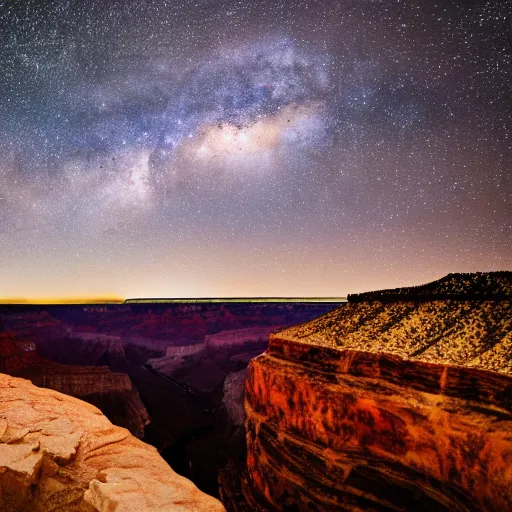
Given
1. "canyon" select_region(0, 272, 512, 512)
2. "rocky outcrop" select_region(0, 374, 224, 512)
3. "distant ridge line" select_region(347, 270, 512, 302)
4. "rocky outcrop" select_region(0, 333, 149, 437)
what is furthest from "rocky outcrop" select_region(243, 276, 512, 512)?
"rocky outcrop" select_region(0, 333, 149, 437)

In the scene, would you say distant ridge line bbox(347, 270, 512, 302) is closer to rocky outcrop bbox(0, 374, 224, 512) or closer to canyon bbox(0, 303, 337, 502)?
rocky outcrop bbox(0, 374, 224, 512)

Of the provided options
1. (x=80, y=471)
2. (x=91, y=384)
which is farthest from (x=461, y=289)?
(x=91, y=384)

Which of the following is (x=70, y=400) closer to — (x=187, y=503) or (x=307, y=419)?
(x=187, y=503)

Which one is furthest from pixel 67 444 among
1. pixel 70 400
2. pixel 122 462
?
pixel 70 400

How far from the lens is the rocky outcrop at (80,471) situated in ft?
5.10

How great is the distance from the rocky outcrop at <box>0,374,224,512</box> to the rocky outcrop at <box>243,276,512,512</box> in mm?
2681

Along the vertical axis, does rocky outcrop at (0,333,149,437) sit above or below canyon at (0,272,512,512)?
below

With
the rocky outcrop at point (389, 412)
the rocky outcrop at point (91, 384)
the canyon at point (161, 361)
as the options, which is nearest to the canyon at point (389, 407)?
the rocky outcrop at point (389, 412)

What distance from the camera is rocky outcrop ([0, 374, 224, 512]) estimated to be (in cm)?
155

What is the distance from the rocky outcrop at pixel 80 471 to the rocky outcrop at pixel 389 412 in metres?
2.68

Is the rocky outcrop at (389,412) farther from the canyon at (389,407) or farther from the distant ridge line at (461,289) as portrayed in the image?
the distant ridge line at (461,289)

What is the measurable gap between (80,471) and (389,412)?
3.22 m

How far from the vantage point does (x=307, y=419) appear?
4426 mm

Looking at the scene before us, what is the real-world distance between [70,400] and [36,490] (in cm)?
173
